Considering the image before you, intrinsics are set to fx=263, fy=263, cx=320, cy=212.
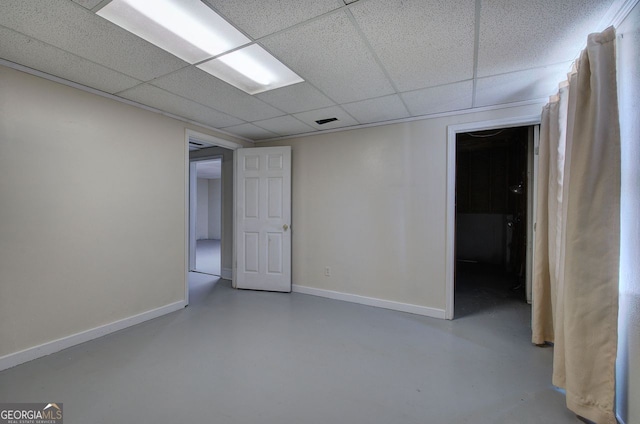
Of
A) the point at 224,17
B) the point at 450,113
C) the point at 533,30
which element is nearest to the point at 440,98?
the point at 450,113

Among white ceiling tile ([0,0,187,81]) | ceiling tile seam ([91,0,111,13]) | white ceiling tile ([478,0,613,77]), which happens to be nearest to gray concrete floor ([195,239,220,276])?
white ceiling tile ([0,0,187,81])

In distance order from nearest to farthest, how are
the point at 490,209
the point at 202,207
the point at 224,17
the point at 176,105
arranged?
the point at 224,17 → the point at 176,105 → the point at 490,209 → the point at 202,207

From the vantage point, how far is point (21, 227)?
2.03m

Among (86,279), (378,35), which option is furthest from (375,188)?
(86,279)

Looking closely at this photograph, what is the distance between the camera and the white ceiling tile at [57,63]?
1702 millimetres

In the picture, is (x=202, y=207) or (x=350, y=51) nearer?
(x=350, y=51)

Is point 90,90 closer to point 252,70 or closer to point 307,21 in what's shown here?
point 252,70

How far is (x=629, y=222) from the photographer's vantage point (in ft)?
4.49

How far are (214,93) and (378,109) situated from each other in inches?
65.8

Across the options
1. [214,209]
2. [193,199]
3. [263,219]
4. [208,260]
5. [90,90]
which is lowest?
[208,260]

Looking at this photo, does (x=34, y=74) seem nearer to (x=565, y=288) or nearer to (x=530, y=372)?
(x=565, y=288)

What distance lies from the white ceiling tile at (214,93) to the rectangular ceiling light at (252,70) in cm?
7

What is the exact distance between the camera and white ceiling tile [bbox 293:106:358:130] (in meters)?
2.92

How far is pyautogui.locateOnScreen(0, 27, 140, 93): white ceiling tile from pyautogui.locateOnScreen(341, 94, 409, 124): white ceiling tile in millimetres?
2040
